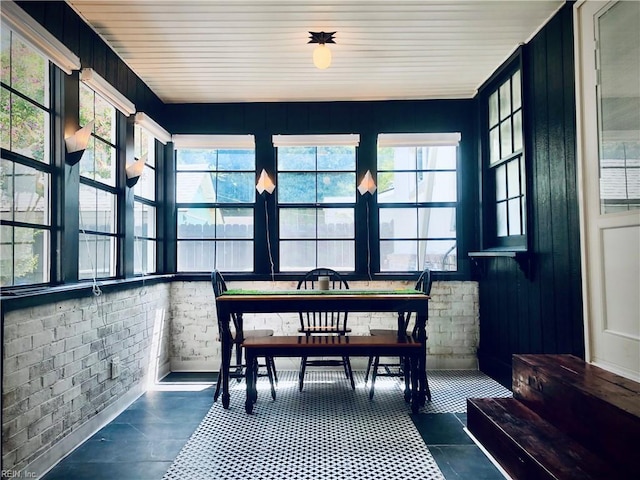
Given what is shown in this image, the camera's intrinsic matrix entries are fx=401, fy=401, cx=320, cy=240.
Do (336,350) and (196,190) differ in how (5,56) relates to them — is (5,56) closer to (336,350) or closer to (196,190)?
(196,190)

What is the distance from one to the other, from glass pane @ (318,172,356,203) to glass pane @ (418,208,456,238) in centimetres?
84

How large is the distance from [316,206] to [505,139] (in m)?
1.98

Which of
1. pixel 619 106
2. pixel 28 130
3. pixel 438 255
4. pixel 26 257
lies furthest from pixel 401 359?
pixel 28 130

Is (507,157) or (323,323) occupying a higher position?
(507,157)

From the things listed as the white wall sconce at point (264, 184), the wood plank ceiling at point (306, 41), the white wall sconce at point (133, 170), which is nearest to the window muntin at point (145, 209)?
the white wall sconce at point (133, 170)

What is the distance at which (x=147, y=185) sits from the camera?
162 inches

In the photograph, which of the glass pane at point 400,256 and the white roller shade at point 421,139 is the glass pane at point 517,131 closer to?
the white roller shade at point 421,139

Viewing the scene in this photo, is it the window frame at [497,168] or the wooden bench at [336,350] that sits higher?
the window frame at [497,168]

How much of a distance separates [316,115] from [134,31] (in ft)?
6.48

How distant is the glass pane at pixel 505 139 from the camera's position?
364 cm

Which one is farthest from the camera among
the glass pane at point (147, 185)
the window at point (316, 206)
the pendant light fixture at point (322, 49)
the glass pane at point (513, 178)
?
the window at point (316, 206)

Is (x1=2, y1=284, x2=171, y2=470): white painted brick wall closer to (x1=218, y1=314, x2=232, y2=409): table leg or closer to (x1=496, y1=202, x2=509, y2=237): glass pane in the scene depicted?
(x1=218, y1=314, x2=232, y2=409): table leg

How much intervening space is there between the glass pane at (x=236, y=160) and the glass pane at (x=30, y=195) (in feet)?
7.06

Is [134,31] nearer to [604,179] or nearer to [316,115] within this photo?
[316,115]
